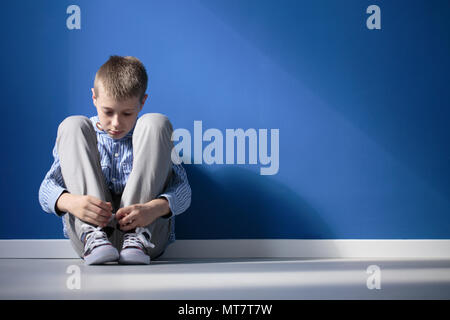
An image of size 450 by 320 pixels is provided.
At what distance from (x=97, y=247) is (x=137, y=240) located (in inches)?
4.1

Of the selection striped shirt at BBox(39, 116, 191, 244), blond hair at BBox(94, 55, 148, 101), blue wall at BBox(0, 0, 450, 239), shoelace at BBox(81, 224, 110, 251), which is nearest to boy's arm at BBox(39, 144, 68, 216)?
striped shirt at BBox(39, 116, 191, 244)

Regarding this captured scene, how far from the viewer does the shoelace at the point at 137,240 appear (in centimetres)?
132

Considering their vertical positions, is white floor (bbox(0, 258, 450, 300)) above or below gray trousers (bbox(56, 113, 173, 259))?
below

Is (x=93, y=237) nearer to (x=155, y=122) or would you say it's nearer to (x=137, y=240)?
(x=137, y=240)

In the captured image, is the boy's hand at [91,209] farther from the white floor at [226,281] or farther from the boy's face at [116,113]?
the boy's face at [116,113]

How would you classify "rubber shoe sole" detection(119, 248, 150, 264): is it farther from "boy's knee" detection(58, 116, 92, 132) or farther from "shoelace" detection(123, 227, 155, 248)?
"boy's knee" detection(58, 116, 92, 132)

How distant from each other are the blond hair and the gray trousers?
0.11 metres

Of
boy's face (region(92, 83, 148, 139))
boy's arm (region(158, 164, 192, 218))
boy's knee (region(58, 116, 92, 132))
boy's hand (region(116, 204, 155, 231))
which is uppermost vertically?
boy's face (region(92, 83, 148, 139))

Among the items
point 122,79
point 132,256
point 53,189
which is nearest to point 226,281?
point 132,256

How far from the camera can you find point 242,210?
5.75 ft

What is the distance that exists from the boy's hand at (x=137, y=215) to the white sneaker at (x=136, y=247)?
2 cm

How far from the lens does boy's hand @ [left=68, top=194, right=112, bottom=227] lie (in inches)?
50.1
